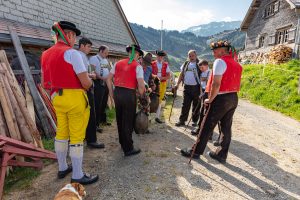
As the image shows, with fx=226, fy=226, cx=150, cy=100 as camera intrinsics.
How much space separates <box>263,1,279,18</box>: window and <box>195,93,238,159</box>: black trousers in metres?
19.5

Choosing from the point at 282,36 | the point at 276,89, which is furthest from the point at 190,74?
the point at 282,36

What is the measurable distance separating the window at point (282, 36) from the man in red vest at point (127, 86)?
18.0 meters

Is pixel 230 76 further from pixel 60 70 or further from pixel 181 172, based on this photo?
pixel 60 70

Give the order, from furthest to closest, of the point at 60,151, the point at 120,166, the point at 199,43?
the point at 199,43 → the point at 120,166 → the point at 60,151

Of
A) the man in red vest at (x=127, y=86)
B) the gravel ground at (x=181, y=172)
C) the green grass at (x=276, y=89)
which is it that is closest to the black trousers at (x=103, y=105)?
the gravel ground at (x=181, y=172)

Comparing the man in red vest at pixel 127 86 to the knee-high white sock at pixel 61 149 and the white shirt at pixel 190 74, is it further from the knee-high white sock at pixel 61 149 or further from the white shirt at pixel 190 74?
the white shirt at pixel 190 74

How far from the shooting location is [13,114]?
3990 mm

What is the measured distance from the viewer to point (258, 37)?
73.8ft

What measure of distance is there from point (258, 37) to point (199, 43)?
110 m

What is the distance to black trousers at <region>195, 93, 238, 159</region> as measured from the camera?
13.7ft

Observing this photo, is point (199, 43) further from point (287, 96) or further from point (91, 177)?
point (91, 177)

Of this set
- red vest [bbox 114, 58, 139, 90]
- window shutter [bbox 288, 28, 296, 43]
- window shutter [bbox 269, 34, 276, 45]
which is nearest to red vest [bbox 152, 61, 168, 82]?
red vest [bbox 114, 58, 139, 90]

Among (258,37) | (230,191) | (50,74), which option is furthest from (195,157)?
(258,37)

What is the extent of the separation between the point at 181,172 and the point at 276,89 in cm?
957
